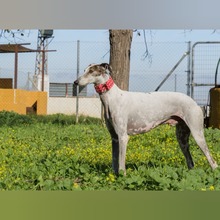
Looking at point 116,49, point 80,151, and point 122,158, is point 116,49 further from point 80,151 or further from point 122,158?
point 122,158

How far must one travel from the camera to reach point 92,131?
486 inches

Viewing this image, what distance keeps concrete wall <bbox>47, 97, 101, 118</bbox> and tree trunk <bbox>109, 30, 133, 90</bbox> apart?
579 cm

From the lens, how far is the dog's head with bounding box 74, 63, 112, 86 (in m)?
6.02

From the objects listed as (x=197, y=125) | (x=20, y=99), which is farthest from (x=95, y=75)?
(x=20, y=99)

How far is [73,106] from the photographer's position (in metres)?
19.3

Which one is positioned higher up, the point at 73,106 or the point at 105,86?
the point at 105,86

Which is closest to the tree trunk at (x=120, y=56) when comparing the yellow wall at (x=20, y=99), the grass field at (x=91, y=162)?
the grass field at (x=91, y=162)

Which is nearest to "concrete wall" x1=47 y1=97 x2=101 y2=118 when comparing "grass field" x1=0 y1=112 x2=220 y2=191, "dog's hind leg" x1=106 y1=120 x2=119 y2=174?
"grass field" x1=0 y1=112 x2=220 y2=191

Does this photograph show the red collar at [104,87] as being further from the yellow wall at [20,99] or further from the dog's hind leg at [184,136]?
the yellow wall at [20,99]

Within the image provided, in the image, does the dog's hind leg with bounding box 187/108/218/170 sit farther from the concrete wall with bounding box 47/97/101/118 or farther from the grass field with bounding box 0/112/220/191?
the concrete wall with bounding box 47/97/101/118

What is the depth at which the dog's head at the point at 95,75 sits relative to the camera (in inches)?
237

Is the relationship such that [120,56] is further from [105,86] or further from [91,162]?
[105,86]

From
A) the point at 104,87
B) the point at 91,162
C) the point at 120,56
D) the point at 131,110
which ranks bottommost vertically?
the point at 91,162

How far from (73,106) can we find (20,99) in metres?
2.17
